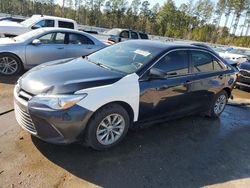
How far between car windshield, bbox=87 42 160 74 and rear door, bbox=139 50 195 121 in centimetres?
23

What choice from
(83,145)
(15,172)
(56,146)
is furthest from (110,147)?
(15,172)

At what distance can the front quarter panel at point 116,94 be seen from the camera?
3.56 metres

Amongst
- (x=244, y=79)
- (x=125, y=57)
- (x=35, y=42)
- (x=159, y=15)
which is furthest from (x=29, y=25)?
(x=159, y=15)

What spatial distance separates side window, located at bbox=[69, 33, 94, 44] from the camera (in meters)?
8.57

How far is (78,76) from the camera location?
3.88 meters

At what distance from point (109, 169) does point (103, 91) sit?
1071 mm

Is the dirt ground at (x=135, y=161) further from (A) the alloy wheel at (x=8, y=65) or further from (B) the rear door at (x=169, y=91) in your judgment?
(A) the alloy wheel at (x=8, y=65)

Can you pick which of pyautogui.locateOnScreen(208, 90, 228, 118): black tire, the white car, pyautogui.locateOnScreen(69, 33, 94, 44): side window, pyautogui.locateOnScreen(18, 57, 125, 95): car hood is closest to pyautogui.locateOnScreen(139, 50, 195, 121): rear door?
pyautogui.locateOnScreen(18, 57, 125, 95): car hood

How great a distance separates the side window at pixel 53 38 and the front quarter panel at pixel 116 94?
4836mm

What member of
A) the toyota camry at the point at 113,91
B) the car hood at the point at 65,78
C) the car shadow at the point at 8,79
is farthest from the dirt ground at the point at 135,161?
the car shadow at the point at 8,79

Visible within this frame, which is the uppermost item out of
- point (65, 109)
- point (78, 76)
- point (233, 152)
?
point (78, 76)

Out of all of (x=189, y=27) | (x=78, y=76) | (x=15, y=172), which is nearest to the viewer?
(x=15, y=172)

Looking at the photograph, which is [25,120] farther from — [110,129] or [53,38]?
[53,38]

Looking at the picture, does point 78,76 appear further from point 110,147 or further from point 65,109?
point 110,147
